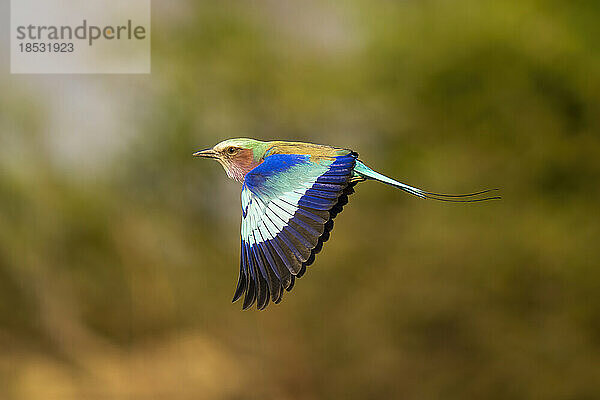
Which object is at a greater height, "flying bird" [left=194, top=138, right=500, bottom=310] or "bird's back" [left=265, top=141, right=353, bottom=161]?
"bird's back" [left=265, top=141, right=353, bottom=161]

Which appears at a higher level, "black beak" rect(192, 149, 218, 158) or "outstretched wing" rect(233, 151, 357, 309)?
"black beak" rect(192, 149, 218, 158)

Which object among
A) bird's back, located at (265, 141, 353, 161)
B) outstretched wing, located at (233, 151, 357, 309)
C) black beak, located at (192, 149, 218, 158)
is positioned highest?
bird's back, located at (265, 141, 353, 161)

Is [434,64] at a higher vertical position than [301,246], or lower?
higher

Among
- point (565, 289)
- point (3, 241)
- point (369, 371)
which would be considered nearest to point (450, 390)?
point (369, 371)

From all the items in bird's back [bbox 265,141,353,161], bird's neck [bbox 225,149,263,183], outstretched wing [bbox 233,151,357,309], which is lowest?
outstretched wing [bbox 233,151,357,309]

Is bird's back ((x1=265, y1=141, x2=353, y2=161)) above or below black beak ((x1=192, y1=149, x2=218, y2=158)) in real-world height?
above

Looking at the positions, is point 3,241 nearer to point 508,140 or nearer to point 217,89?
point 217,89
